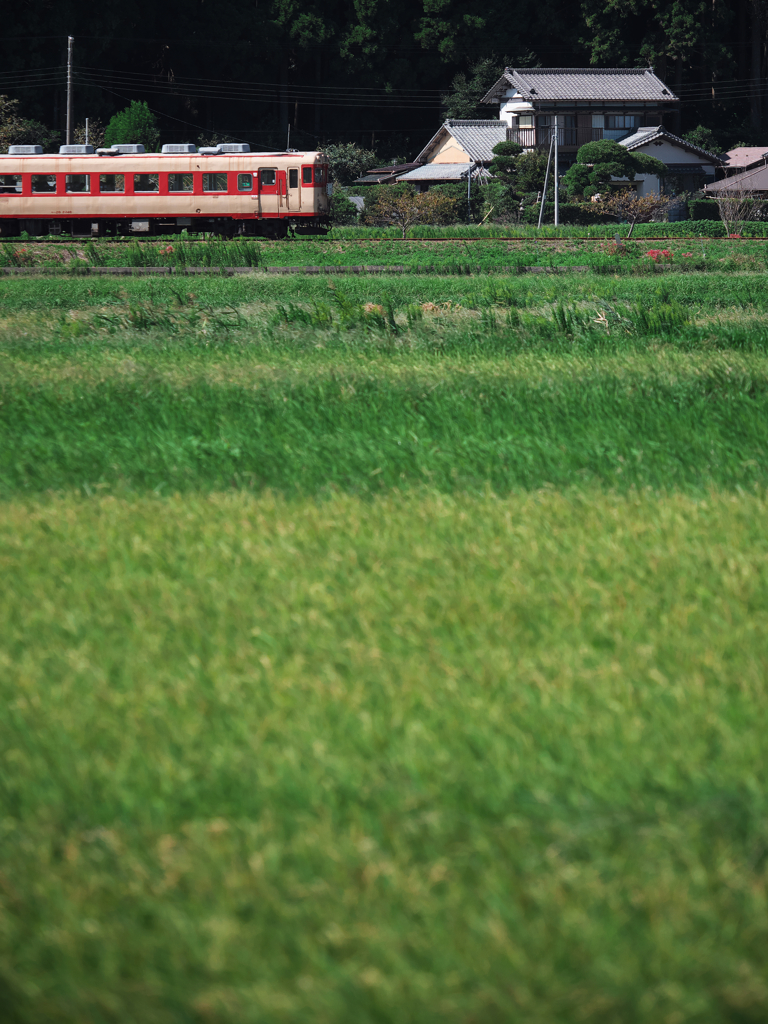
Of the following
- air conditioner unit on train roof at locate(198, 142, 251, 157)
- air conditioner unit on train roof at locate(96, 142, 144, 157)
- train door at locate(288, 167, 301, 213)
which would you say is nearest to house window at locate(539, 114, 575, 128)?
air conditioner unit on train roof at locate(198, 142, 251, 157)

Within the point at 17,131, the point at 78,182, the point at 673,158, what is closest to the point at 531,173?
the point at 673,158

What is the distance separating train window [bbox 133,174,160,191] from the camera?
33156 mm

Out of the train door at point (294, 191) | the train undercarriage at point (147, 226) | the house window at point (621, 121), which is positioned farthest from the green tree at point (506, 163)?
the train door at point (294, 191)

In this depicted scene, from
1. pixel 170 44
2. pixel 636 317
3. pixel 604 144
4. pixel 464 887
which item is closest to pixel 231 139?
pixel 170 44

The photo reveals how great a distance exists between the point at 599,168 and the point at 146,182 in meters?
23.9

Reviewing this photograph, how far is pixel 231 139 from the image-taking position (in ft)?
212

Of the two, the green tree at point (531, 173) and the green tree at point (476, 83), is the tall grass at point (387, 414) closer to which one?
the green tree at point (531, 173)

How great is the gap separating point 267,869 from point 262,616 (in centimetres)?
156

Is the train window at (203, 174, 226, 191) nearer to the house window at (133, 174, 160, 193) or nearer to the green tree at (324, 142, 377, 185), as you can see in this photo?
the house window at (133, 174, 160, 193)

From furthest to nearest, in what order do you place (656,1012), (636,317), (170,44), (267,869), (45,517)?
(170,44) < (636,317) < (45,517) < (267,869) < (656,1012)

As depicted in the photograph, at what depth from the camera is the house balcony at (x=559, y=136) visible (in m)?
60.4

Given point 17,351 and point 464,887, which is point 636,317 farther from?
point 464,887

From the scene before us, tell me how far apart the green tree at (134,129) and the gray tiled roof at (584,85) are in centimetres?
2003

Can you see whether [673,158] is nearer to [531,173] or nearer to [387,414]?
[531,173]
